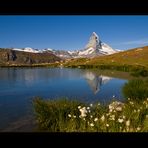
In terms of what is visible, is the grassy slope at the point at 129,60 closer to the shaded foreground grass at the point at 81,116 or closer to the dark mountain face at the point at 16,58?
the shaded foreground grass at the point at 81,116

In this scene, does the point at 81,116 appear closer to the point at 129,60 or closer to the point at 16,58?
the point at 129,60

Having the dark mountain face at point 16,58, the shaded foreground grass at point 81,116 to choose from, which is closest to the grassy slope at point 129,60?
the shaded foreground grass at point 81,116

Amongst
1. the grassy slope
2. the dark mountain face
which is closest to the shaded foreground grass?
the grassy slope

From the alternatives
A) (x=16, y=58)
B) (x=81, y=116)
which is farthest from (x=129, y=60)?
(x=16, y=58)

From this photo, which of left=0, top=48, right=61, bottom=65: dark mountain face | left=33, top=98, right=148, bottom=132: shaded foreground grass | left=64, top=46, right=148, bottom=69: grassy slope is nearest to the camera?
left=33, top=98, right=148, bottom=132: shaded foreground grass

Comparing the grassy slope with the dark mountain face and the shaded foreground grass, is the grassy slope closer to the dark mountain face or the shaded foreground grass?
the shaded foreground grass

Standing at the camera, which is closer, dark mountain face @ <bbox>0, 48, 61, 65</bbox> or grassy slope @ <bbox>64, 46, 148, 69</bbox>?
grassy slope @ <bbox>64, 46, 148, 69</bbox>

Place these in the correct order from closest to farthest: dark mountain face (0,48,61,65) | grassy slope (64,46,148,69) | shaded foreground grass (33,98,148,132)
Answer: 1. shaded foreground grass (33,98,148,132)
2. grassy slope (64,46,148,69)
3. dark mountain face (0,48,61,65)

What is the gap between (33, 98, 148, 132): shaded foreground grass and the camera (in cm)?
679

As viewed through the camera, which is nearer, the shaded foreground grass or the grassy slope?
the shaded foreground grass

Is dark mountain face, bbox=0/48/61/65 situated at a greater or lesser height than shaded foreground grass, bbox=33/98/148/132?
lesser

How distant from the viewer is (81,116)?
6891mm
